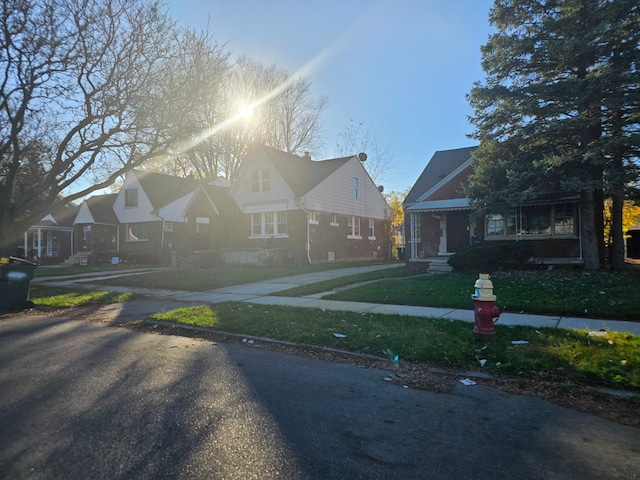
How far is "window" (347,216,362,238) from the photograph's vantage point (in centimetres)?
2786

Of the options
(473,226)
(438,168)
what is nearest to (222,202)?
(438,168)

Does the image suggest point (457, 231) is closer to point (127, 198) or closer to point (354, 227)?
point (354, 227)

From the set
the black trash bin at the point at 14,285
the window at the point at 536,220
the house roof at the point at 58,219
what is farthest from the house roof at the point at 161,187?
the window at the point at 536,220

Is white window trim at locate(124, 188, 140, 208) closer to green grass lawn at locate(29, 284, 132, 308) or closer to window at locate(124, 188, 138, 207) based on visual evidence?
window at locate(124, 188, 138, 207)

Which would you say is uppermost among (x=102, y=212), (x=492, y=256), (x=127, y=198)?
(x=127, y=198)

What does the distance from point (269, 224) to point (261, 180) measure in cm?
295

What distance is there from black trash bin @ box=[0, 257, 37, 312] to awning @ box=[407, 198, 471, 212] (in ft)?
49.0

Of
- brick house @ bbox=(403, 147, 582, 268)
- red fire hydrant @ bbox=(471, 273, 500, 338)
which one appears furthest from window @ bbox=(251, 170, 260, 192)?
red fire hydrant @ bbox=(471, 273, 500, 338)

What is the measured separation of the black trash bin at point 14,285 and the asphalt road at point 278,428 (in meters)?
6.89

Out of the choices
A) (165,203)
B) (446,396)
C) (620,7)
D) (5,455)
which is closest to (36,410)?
(5,455)

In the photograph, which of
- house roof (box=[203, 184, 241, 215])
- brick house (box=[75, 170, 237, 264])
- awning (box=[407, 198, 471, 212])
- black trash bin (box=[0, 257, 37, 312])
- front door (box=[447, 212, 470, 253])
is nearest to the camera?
black trash bin (box=[0, 257, 37, 312])

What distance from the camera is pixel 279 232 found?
24.9m

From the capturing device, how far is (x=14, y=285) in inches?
439

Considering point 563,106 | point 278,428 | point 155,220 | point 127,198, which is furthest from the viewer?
point 127,198
